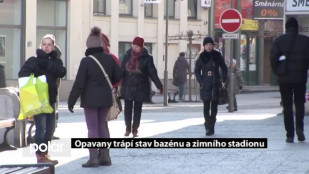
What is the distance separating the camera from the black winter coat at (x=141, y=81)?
1526 cm

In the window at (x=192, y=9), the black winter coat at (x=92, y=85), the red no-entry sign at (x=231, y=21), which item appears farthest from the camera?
the window at (x=192, y=9)

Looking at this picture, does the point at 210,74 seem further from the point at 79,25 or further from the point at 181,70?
the point at 79,25

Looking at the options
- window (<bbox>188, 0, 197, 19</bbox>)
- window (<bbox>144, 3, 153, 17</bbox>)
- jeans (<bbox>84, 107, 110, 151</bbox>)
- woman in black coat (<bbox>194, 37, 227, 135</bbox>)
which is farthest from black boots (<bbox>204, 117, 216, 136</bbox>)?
window (<bbox>188, 0, 197, 19</bbox>)

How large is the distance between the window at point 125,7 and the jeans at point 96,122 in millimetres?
26740

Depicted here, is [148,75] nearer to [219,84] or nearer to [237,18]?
[219,84]

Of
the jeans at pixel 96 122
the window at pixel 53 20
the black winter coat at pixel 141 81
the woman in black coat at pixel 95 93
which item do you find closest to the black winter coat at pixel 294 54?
the black winter coat at pixel 141 81

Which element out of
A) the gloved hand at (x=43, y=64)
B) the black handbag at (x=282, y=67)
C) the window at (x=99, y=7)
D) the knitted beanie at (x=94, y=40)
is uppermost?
the window at (x=99, y=7)

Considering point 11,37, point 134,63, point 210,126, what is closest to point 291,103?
point 210,126

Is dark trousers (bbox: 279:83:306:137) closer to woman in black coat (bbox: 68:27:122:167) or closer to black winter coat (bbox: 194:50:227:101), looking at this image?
black winter coat (bbox: 194:50:227:101)

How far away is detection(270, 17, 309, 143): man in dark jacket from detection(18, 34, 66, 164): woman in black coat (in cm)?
399

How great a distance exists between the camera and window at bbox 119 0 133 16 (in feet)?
125

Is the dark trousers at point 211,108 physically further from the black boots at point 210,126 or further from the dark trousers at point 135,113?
the dark trousers at point 135,113

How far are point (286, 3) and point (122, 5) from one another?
18413 mm

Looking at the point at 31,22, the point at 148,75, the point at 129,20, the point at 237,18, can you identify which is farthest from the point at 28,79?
the point at 129,20
